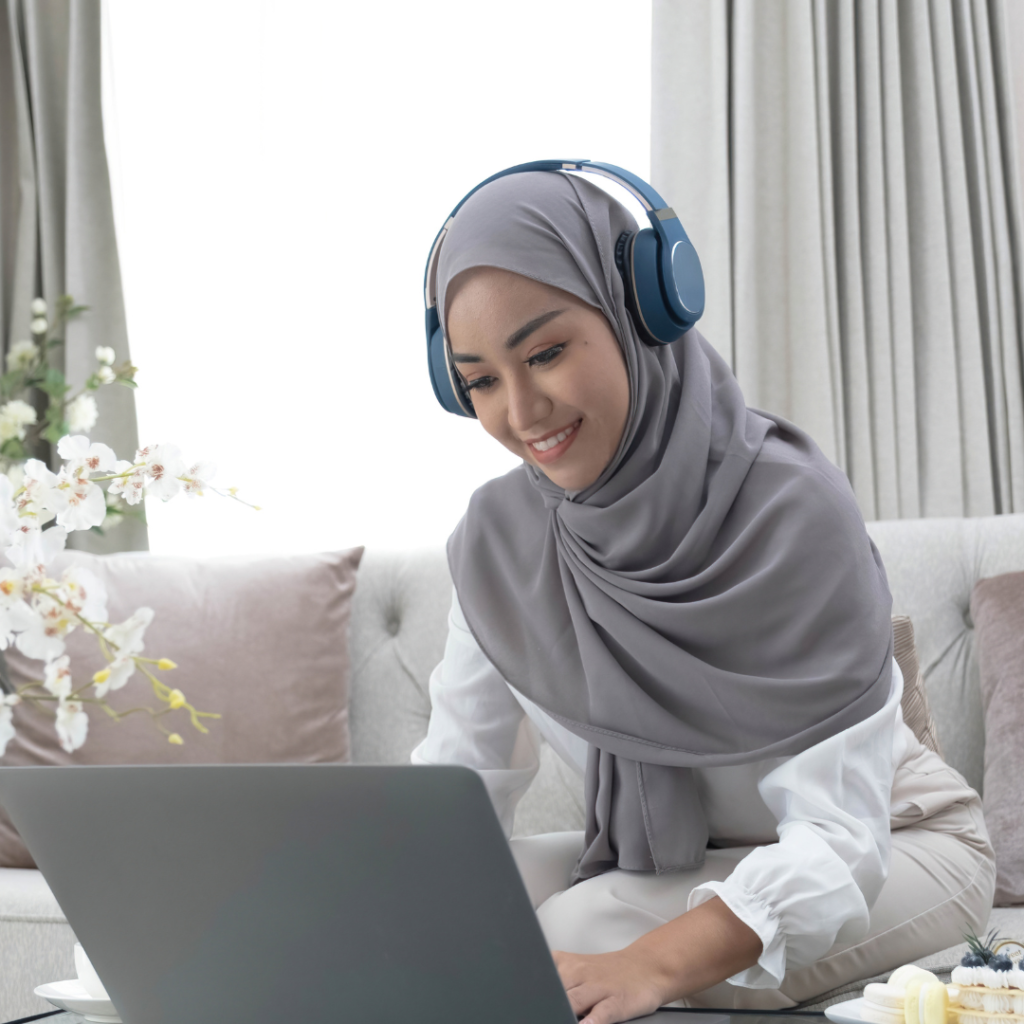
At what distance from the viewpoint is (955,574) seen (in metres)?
1.69

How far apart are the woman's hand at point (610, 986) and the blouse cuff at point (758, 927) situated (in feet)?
0.30

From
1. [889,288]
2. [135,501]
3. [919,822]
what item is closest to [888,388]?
[889,288]

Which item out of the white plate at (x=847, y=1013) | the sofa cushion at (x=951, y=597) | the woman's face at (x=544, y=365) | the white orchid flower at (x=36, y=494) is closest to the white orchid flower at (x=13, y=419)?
the woman's face at (x=544, y=365)

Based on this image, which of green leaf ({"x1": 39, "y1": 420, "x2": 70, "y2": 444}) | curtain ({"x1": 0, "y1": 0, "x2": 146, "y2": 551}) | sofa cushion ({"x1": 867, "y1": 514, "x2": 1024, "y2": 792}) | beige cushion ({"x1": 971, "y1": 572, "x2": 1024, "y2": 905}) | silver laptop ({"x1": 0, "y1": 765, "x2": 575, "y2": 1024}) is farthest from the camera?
curtain ({"x1": 0, "y1": 0, "x2": 146, "y2": 551})

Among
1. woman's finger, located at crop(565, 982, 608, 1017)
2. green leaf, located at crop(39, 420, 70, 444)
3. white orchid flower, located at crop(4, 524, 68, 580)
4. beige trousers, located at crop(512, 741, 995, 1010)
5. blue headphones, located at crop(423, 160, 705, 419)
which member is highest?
blue headphones, located at crop(423, 160, 705, 419)

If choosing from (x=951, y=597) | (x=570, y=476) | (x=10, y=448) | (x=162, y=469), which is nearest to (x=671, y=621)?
(x=570, y=476)

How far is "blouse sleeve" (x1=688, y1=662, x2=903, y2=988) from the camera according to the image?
875mm

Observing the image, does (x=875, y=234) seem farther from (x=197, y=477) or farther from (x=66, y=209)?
(x=66, y=209)

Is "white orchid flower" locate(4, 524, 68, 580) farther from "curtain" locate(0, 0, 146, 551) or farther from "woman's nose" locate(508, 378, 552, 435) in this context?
"curtain" locate(0, 0, 146, 551)

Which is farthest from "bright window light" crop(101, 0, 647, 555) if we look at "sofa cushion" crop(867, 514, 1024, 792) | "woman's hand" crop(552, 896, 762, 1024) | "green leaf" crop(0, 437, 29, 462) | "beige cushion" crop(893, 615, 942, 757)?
"woman's hand" crop(552, 896, 762, 1024)

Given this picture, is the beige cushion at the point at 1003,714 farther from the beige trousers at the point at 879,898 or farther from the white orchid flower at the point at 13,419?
the white orchid flower at the point at 13,419

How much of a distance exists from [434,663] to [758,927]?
1.05 meters

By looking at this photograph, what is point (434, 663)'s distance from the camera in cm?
186

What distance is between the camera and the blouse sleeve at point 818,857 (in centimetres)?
87
